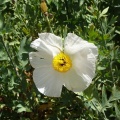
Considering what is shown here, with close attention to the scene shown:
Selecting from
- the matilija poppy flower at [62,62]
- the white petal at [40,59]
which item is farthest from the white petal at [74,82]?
the white petal at [40,59]

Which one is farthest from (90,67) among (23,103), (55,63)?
(23,103)

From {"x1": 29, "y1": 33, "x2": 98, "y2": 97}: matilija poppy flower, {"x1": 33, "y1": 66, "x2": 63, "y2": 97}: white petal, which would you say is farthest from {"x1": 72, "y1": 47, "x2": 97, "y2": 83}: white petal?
{"x1": 33, "y1": 66, "x2": 63, "y2": 97}: white petal

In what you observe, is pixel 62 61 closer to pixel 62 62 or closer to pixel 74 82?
pixel 62 62

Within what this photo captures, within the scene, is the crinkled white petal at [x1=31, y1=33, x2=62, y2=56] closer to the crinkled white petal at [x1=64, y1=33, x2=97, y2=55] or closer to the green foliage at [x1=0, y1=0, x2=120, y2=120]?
the crinkled white petal at [x1=64, y1=33, x2=97, y2=55]

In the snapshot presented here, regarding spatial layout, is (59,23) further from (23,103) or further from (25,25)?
(23,103)

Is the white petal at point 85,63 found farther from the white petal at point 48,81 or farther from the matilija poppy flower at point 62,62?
the white petal at point 48,81
